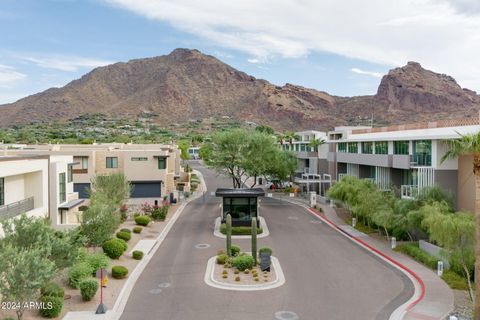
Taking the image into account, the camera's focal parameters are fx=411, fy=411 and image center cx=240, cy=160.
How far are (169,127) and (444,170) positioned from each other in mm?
168397

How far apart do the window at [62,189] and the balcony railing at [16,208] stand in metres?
3.70

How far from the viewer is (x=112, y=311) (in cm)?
1875

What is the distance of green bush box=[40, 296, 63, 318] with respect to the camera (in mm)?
17453

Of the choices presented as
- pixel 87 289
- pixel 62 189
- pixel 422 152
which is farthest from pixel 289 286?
pixel 62 189

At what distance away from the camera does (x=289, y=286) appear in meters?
22.2

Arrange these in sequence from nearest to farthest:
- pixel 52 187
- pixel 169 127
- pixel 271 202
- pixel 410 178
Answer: pixel 52 187
pixel 410 178
pixel 271 202
pixel 169 127

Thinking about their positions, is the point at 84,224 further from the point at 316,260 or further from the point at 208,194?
the point at 208,194

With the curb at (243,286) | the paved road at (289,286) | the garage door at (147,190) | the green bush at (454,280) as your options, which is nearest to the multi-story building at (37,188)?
the paved road at (289,286)

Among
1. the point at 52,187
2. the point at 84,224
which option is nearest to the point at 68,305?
the point at 84,224

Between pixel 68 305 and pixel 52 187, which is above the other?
pixel 52 187

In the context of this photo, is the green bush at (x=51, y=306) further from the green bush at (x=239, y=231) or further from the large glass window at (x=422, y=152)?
the large glass window at (x=422, y=152)

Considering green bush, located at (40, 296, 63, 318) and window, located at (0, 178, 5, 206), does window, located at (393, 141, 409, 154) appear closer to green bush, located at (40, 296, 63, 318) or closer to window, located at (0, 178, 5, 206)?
green bush, located at (40, 296, 63, 318)

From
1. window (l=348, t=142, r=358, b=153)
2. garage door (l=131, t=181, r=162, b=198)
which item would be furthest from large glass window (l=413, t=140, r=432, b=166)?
garage door (l=131, t=181, r=162, b=198)

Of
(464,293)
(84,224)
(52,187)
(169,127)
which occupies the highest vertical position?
(169,127)
